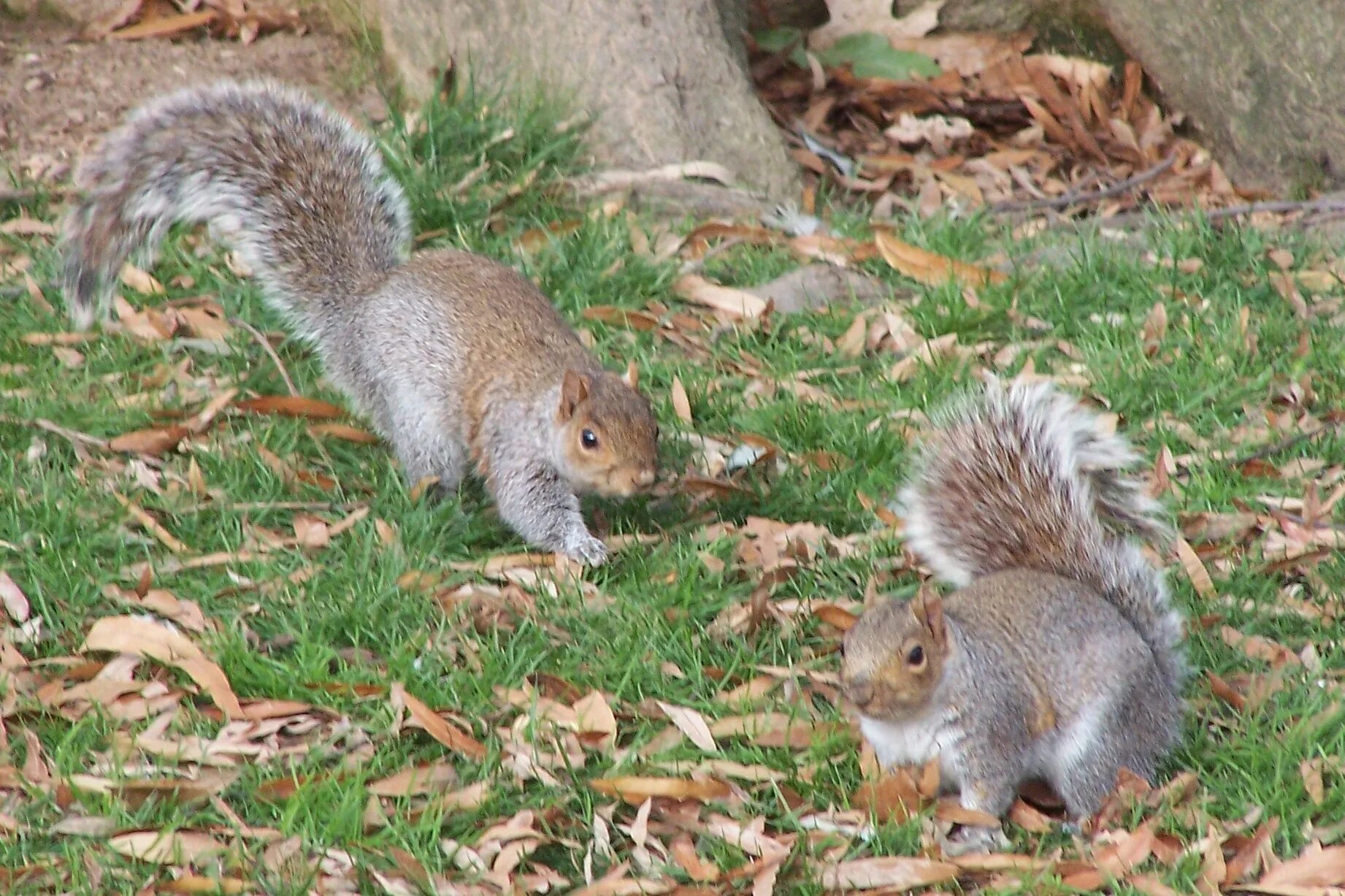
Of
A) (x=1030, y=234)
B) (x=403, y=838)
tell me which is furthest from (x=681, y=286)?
(x=403, y=838)

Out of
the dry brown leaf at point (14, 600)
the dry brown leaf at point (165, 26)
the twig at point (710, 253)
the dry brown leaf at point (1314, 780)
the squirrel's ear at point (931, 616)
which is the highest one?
the dry brown leaf at point (165, 26)

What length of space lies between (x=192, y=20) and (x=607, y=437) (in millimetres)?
2661

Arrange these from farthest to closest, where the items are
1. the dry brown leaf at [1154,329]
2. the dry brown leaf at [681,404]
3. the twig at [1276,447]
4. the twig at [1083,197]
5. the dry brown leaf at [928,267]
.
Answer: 1. the twig at [1083,197]
2. the dry brown leaf at [928,267]
3. the dry brown leaf at [1154,329]
4. the dry brown leaf at [681,404]
5. the twig at [1276,447]

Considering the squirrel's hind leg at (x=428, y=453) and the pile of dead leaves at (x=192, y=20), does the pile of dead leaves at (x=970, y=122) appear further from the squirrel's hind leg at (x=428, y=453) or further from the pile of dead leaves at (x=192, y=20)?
the squirrel's hind leg at (x=428, y=453)

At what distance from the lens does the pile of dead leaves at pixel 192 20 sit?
493cm

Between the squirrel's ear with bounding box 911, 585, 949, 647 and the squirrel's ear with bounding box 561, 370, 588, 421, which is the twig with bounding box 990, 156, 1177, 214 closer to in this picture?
the squirrel's ear with bounding box 561, 370, 588, 421

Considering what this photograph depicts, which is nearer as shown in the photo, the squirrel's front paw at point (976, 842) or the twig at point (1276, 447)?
the squirrel's front paw at point (976, 842)

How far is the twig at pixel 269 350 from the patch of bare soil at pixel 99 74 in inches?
37.4

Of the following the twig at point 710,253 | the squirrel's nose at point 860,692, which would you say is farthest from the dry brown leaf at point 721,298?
the squirrel's nose at point 860,692

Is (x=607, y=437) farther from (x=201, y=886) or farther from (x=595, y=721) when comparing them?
(x=201, y=886)

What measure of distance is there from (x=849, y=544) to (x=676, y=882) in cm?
104

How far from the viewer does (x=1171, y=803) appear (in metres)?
2.45

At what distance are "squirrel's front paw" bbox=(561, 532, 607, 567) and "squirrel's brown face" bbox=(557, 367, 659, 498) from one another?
0.10 m

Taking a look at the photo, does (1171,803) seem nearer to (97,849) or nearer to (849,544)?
(849,544)
